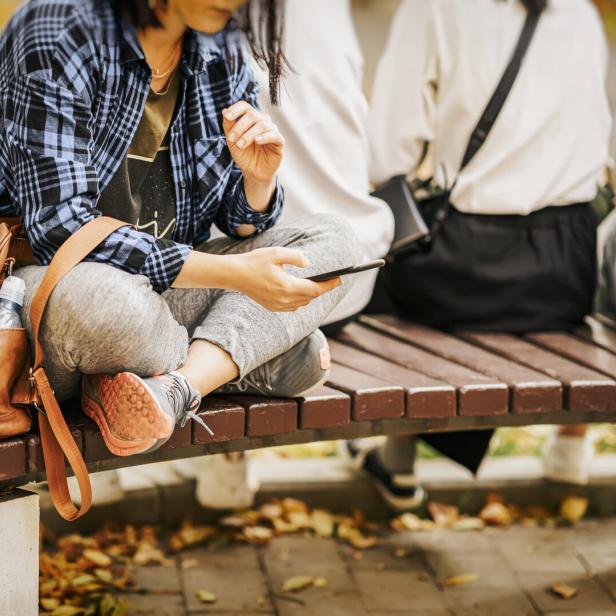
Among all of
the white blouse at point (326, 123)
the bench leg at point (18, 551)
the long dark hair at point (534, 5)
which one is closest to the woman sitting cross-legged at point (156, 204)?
the bench leg at point (18, 551)

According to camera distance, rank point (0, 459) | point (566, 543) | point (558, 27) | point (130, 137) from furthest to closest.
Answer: point (566, 543)
point (558, 27)
point (130, 137)
point (0, 459)

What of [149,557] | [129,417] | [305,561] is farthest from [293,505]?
[129,417]

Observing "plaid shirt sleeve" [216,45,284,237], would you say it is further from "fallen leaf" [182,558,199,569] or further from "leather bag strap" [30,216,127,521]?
"fallen leaf" [182,558,199,569]

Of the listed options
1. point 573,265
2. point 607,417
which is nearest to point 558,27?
point 573,265

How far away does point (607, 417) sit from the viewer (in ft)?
10.2

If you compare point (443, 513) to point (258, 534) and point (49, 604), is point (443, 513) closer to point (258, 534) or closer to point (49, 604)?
point (258, 534)

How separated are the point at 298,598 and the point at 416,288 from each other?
105cm

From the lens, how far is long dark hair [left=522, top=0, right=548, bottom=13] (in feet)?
11.0

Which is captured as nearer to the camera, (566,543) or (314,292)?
(314,292)

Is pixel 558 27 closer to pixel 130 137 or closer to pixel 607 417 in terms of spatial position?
pixel 607 417

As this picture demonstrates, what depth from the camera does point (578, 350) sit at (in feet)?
11.0

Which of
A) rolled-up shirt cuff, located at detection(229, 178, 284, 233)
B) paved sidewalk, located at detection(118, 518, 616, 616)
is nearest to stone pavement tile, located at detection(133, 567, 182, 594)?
paved sidewalk, located at detection(118, 518, 616, 616)

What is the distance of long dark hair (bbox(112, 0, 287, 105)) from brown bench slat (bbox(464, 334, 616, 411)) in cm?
123

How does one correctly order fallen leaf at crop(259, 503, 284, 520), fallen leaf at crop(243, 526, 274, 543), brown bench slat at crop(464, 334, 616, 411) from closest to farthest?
brown bench slat at crop(464, 334, 616, 411) → fallen leaf at crop(243, 526, 274, 543) → fallen leaf at crop(259, 503, 284, 520)
